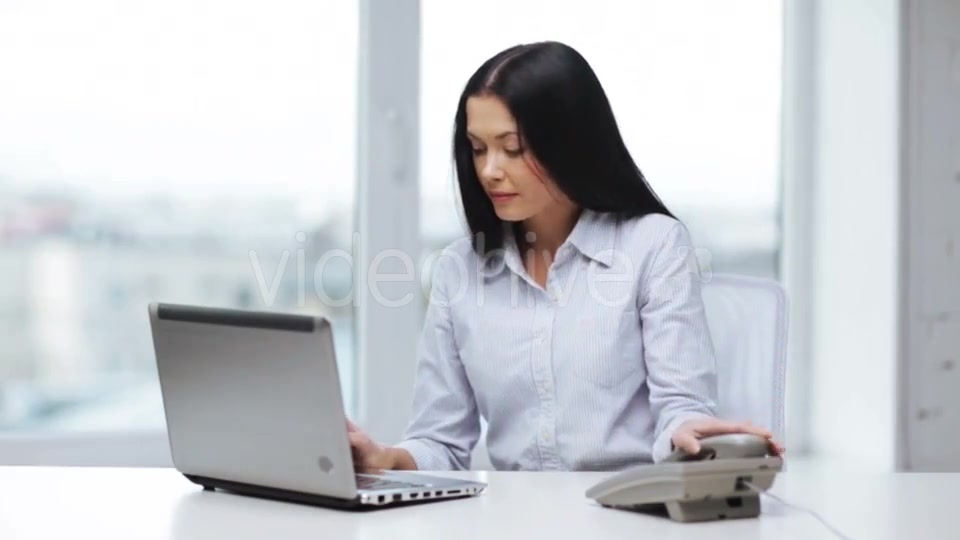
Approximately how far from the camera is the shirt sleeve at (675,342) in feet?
5.67

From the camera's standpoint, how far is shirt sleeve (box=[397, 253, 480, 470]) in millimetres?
1893

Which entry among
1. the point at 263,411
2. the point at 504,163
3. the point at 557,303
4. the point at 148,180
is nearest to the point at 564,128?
the point at 504,163

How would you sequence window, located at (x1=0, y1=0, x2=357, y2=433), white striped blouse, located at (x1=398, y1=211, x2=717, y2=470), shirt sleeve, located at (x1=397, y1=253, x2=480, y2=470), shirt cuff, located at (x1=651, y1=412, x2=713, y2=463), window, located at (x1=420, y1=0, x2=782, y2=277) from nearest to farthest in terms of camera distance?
shirt cuff, located at (x1=651, y1=412, x2=713, y2=463), white striped blouse, located at (x1=398, y1=211, x2=717, y2=470), shirt sleeve, located at (x1=397, y1=253, x2=480, y2=470), window, located at (x1=0, y1=0, x2=357, y2=433), window, located at (x1=420, y1=0, x2=782, y2=277)

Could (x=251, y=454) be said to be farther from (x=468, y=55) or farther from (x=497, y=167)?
(x=468, y=55)

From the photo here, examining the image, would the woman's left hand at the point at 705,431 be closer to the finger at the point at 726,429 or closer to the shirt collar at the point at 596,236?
the finger at the point at 726,429

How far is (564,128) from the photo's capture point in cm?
183

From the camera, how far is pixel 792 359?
319 cm

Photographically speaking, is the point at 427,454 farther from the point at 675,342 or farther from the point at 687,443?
the point at 687,443

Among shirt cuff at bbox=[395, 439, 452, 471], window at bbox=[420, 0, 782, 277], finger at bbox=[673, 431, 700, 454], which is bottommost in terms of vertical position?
shirt cuff at bbox=[395, 439, 452, 471]

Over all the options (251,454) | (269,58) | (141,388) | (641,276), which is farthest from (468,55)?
(251,454)

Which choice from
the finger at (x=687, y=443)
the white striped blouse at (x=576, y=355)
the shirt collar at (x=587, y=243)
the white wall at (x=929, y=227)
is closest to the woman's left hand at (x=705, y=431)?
the finger at (x=687, y=443)

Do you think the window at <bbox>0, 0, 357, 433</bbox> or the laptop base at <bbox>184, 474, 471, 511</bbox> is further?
the window at <bbox>0, 0, 357, 433</bbox>

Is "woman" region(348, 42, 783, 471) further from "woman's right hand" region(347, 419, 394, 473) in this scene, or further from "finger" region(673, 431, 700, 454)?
"finger" region(673, 431, 700, 454)

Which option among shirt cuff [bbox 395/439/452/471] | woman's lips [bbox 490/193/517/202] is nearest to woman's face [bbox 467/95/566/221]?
woman's lips [bbox 490/193/517/202]
